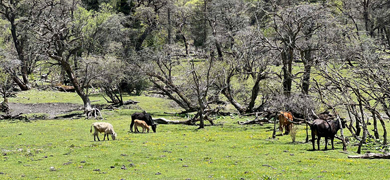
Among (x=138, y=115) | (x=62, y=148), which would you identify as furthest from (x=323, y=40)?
(x=62, y=148)

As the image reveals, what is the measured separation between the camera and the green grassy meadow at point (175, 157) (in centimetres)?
1468

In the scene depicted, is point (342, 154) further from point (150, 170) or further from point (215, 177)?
point (150, 170)

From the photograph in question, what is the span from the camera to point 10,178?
1397 cm

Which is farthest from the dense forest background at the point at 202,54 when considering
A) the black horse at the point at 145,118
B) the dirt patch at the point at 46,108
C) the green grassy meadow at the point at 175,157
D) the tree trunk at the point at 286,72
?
the green grassy meadow at the point at 175,157

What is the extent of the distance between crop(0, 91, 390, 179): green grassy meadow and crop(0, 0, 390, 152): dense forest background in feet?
17.0

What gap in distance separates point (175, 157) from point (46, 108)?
34836 millimetres

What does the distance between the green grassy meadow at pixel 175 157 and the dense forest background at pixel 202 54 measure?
519cm

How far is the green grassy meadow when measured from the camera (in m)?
14.7

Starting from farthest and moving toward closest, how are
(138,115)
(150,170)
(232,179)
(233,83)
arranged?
1. (233,83)
2. (138,115)
3. (150,170)
4. (232,179)

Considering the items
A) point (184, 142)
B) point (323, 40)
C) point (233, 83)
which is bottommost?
point (184, 142)

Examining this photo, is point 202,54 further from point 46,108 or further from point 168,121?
point 46,108

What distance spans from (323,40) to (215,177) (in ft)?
90.6

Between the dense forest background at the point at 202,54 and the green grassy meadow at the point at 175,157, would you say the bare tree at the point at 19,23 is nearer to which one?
the dense forest background at the point at 202,54

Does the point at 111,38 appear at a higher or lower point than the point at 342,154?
higher
